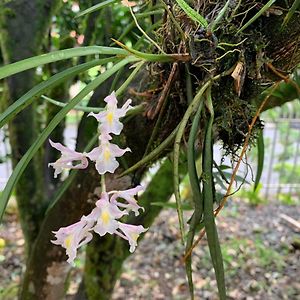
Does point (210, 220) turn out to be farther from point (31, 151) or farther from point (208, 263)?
point (208, 263)

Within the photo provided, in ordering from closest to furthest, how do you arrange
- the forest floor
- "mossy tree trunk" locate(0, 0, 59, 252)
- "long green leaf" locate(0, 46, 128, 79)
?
"long green leaf" locate(0, 46, 128, 79)
"mossy tree trunk" locate(0, 0, 59, 252)
the forest floor

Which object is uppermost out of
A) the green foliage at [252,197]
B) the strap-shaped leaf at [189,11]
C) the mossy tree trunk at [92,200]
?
the strap-shaped leaf at [189,11]

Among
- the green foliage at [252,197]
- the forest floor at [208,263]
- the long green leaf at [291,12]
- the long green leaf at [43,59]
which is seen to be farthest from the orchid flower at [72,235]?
the green foliage at [252,197]

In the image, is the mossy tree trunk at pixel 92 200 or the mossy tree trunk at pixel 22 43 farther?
the mossy tree trunk at pixel 22 43

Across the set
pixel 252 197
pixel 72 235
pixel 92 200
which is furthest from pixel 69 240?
pixel 252 197

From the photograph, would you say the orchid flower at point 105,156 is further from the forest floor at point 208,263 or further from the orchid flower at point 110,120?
the forest floor at point 208,263

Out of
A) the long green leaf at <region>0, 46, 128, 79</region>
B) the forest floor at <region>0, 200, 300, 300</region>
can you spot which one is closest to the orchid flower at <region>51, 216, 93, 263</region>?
the long green leaf at <region>0, 46, 128, 79</region>

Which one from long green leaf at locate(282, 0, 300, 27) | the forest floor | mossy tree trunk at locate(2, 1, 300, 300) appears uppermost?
long green leaf at locate(282, 0, 300, 27)

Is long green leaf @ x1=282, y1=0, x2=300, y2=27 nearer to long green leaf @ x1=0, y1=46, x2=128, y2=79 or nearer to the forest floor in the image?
long green leaf @ x1=0, y1=46, x2=128, y2=79
